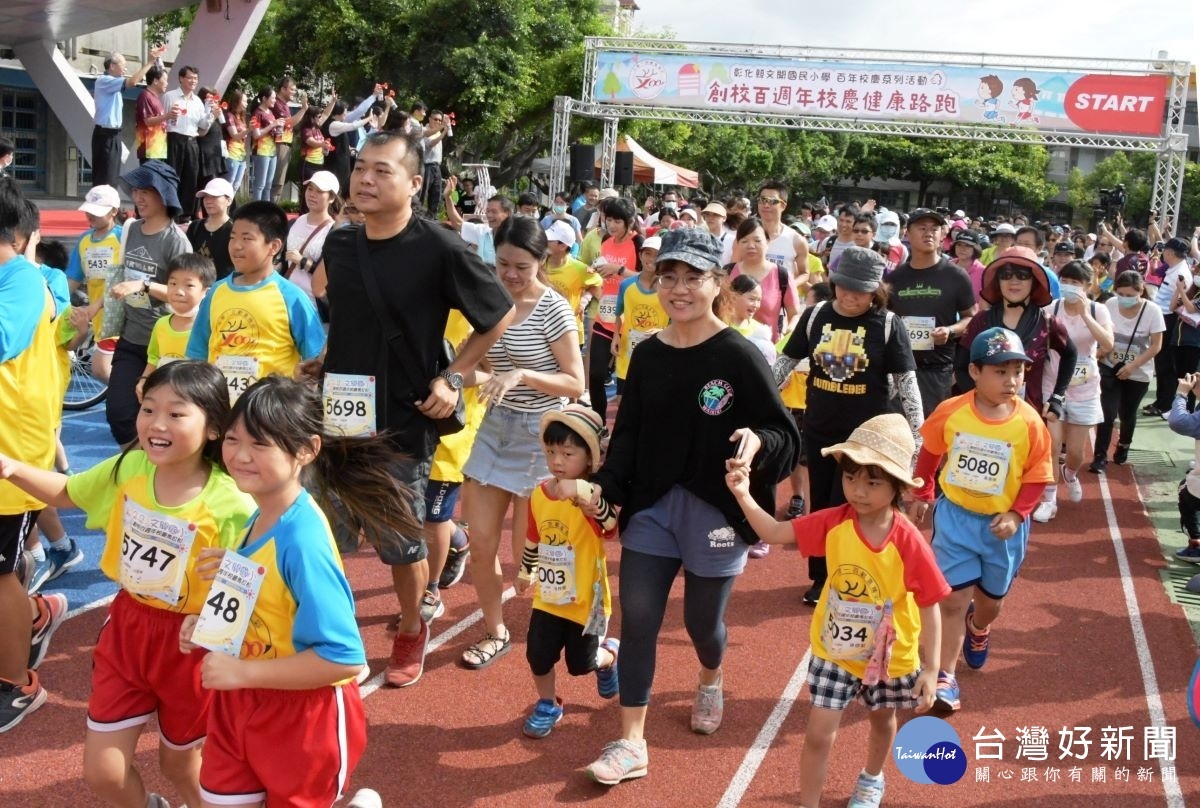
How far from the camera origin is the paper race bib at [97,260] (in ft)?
22.9

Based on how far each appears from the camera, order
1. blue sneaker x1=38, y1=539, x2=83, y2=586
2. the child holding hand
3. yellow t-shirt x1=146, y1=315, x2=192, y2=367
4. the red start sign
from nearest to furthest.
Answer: the child holding hand, yellow t-shirt x1=146, y1=315, x2=192, y2=367, blue sneaker x1=38, y1=539, x2=83, y2=586, the red start sign

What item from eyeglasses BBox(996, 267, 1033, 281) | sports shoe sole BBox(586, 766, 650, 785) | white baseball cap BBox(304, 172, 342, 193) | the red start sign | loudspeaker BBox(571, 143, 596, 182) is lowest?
sports shoe sole BBox(586, 766, 650, 785)

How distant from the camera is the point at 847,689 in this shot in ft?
12.7

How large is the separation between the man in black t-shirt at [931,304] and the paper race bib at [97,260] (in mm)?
4832

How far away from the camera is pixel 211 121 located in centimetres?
1466

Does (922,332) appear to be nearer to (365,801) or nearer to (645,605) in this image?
(645,605)

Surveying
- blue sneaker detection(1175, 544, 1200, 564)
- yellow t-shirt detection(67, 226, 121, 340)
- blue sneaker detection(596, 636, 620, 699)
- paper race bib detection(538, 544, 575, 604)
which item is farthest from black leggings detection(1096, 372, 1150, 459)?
yellow t-shirt detection(67, 226, 121, 340)

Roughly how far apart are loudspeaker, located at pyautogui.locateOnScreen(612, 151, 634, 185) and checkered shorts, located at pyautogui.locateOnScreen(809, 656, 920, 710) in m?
23.1

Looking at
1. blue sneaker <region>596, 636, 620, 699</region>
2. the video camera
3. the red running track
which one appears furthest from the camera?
the video camera

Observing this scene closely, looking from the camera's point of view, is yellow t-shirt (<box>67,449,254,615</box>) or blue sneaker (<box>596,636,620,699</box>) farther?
blue sneaker (<box>596,636,620,699</box>)

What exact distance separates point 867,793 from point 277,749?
7.21ft

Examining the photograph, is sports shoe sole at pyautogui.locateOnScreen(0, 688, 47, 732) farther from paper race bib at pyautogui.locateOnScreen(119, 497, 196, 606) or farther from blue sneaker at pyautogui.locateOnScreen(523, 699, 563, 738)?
blue sneaker at pyautogui.locateOnScreen(523, 699, 563, 738)

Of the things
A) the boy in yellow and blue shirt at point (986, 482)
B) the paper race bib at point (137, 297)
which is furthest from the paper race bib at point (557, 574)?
the paper race bib at point (137, 297)

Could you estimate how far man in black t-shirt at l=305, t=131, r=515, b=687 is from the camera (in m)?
4.25
